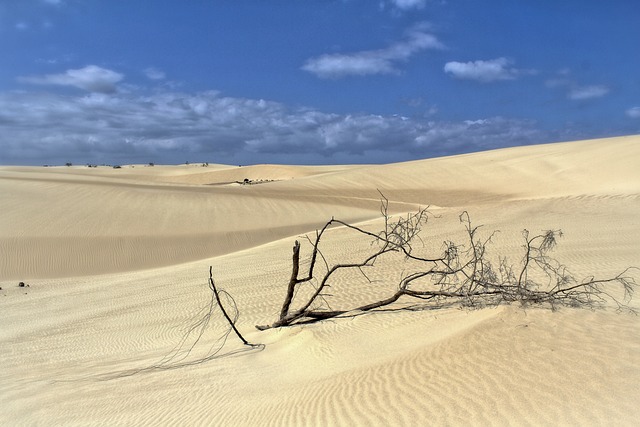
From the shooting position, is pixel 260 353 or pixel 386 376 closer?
pixel 386 376

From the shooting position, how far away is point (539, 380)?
15.1ft

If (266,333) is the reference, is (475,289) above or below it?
above

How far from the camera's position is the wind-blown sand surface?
4.65 meters

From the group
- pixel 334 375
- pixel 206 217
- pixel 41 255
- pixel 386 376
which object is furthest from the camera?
pixel 206 217

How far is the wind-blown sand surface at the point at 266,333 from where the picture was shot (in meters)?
4.65

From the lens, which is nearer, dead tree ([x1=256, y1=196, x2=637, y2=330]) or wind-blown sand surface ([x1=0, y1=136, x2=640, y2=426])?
wind-blown sand surface ([x1=0, y1=136, x2=640, y2=426])

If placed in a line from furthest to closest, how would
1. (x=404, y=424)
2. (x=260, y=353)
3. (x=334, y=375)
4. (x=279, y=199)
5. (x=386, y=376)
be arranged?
(x=279, y=199)
(x=260, y=353)
(x=334, y=375)
(x=386, y=376)
(x=404, y=424)

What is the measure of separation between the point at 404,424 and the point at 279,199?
999 inches

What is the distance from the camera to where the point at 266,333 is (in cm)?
826

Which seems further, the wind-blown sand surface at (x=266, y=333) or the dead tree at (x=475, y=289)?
the dead tree at (x=475, y=289)

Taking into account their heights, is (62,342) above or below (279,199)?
below

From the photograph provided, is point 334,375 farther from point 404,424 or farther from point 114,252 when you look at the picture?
point 114,252

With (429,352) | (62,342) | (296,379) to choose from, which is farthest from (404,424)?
(62,342)

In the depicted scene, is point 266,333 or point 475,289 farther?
point 266,333
